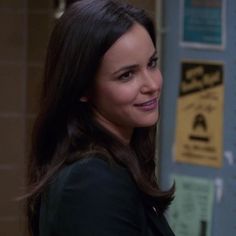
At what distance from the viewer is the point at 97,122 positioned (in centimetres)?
235

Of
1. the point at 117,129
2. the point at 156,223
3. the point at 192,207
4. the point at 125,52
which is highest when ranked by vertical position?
the point at 125,52

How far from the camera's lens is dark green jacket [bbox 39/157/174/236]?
216cm

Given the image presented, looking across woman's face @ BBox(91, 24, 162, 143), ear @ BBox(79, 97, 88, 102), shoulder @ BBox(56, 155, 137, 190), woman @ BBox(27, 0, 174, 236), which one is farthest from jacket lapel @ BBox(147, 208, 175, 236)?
ear @ BBox(79, 97, 88, 102)

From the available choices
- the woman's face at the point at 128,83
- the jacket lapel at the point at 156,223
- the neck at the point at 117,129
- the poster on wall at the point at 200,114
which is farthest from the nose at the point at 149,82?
the poster on wall at the point at 200,114

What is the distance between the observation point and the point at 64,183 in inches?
86.9

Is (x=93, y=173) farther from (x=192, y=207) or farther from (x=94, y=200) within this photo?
(x=192, y=207)

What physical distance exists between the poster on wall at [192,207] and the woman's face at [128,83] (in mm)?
1767

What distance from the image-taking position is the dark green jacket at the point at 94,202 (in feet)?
7.10

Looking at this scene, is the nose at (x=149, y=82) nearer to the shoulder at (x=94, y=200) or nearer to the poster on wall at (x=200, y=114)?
the shoulder at (x=94, y=200)

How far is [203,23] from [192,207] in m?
0.89

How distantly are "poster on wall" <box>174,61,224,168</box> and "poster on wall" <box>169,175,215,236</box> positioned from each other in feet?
0.34

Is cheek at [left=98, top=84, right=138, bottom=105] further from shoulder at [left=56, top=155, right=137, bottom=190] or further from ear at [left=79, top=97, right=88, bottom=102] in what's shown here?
shoulder at [left=56, top=155, right=137, bottom=190]

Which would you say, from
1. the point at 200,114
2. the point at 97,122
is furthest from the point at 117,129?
the point at 200,114

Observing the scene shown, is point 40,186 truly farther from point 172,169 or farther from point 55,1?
point 55,1
